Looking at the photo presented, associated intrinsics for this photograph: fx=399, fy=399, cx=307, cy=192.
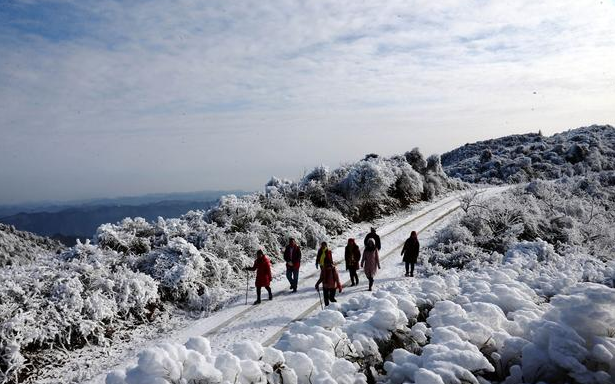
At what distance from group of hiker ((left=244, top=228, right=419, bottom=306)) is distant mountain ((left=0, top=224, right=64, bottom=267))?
17.3 meters

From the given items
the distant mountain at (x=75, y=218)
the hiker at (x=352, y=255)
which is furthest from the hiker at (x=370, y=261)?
the distant mountain at (x=75, y=218)

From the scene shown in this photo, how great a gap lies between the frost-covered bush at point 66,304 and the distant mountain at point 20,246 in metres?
14.3

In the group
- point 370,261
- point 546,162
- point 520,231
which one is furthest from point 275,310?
point 546,162

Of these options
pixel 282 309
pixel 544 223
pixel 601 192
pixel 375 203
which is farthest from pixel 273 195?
pixel 601 192

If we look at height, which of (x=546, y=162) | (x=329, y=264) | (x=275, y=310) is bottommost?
(x=275, y=310)

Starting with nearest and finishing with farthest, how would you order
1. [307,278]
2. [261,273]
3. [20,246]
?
1. [261,273]
2. [307,278]
3. [20,246]

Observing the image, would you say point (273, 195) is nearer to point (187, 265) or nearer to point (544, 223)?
point (187, 265)

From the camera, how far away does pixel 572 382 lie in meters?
3.88

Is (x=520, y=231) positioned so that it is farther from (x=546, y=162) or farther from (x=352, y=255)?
(x=546, y=162)

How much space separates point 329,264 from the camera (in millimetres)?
11516

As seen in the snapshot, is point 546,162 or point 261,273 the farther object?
point 546,162

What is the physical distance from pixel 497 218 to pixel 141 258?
52.8ft

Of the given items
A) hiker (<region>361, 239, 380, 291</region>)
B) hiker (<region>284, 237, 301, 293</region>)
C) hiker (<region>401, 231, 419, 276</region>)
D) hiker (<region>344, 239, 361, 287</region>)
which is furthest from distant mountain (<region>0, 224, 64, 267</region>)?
hiker (<region>401, 231, 419, 276</region>)

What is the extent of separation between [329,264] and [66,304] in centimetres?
698
